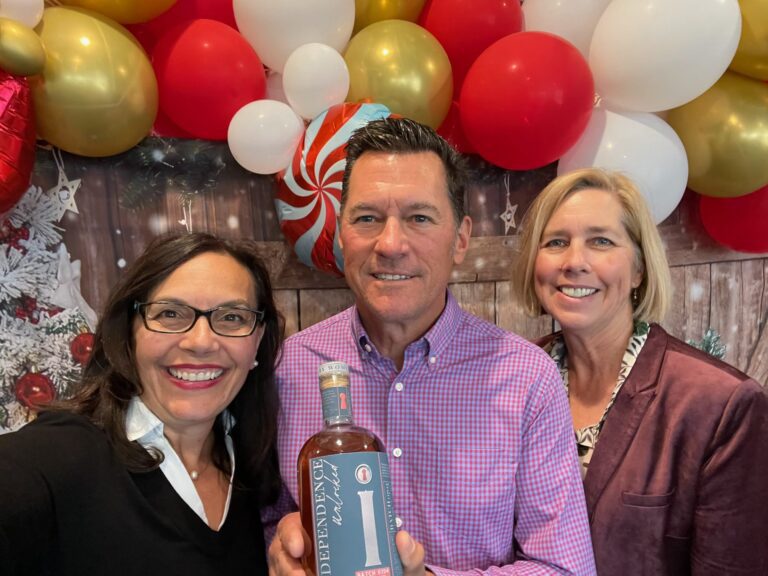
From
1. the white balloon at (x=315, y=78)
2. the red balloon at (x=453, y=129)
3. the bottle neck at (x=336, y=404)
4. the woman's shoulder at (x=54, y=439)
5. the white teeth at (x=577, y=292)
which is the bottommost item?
→ the woman's shoulder at (x=54, y=439)

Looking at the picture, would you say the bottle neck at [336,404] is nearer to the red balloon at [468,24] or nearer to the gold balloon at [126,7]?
the gold balloon at [126,7]

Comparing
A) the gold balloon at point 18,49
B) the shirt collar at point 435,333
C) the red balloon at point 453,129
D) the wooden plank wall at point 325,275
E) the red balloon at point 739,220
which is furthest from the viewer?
the red balloon at point 739,220

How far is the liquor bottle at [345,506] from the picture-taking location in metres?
0.75

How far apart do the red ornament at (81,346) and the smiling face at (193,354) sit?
27.3 inches

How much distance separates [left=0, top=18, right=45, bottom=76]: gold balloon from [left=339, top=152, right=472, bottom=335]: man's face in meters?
0.82

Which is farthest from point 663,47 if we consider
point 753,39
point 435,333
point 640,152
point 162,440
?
point 162,440

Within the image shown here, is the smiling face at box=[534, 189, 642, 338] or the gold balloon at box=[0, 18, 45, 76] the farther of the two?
the smiling face at box=[534, 189, 642, 338]

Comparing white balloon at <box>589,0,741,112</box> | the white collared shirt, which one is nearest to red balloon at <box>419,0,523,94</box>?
white balloon at <box>589,0,741,112</box>

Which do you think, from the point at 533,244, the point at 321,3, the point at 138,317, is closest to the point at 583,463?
the point at 533,244

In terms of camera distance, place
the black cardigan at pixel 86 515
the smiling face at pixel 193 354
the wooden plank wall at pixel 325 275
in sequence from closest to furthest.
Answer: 1. the black cardigan at pixel 86 515
2. the smiling face at pixel 193 354
3. the wooden plank wall at pixel 325 275

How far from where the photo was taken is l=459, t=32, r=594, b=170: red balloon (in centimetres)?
157

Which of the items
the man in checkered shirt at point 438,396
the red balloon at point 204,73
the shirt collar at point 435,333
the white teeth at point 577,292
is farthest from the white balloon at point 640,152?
the red balloon at point 204,73

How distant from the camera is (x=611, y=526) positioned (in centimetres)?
126

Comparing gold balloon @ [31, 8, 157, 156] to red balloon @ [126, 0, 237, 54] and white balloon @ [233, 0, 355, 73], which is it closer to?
red balloon @ [126, 0, 237, 54]
